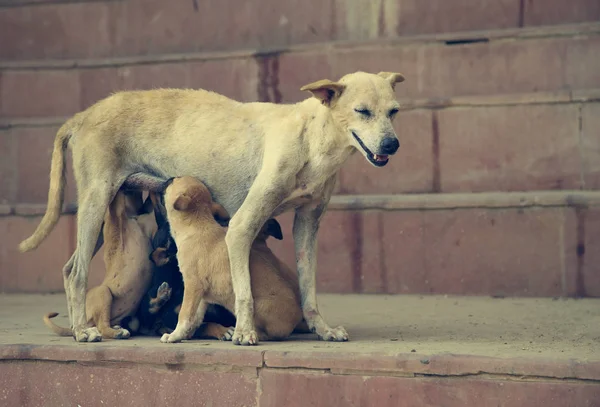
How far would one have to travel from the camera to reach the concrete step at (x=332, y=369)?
210 inches

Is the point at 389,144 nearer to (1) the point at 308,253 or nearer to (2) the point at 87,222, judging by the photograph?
(1) the point at 308,253

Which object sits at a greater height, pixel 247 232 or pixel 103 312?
pixel 247 232

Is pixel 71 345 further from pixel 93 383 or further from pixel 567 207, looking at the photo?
pixel 567 207

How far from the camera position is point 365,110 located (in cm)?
627

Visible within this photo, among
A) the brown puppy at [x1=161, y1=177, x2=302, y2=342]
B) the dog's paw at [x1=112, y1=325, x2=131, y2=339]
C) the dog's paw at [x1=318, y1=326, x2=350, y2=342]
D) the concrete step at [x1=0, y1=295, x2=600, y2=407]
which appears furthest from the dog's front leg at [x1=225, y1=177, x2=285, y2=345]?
the dog's paw at [x1=112, y1=325, x2=131, y2=339]

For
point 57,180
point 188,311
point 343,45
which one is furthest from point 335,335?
point 343,45

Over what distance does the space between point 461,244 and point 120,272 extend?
3.09 m

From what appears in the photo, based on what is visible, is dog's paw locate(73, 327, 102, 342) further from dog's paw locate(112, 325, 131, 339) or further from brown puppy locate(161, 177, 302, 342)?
brown puppy locate(161, 177, 302, 342)

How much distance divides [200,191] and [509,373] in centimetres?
234

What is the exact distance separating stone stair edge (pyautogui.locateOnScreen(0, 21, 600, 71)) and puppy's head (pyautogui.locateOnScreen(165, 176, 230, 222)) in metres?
3.24

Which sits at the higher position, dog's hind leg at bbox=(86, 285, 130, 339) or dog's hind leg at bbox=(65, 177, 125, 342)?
dog's hind leg at bbox=(65, 177, 125, 342)

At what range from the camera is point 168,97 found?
282 inches

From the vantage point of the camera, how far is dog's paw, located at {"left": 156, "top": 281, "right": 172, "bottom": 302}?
270 inches

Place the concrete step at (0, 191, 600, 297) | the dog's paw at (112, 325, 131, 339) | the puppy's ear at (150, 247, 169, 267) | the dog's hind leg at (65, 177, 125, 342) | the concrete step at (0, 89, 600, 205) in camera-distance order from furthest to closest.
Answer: the concrete step at (0, 89, 600, 205) → the concrete step at (0, 191, 600, 297) → the puppy's ear at (150, 247, 169, 267) → the dog's hind leg at (65, 177, 125, 342) → the dog's paw at (112, 325, 131, 339)
